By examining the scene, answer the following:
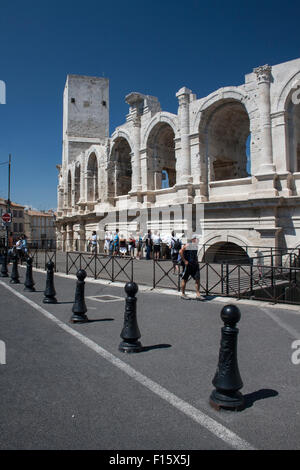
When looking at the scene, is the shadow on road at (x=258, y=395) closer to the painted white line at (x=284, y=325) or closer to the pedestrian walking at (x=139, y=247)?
the painted white line at (x=284, y=325)

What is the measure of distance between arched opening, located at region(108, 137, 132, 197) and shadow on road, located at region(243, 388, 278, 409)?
2295 centimetres

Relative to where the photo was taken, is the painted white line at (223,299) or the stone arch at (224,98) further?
the stone arch at (224,98)

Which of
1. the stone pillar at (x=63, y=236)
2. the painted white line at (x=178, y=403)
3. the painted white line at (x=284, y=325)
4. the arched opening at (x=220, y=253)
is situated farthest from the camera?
the stone pillar at (x=63, y=236)

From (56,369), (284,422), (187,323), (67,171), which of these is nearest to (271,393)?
(284,422)

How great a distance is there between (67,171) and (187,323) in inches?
1289

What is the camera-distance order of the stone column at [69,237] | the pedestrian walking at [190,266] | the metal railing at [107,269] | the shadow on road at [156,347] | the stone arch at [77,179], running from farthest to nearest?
the stone column at [69,237], the stone arch at [77,179], the metal railing at [107,269], the pedestrian walking at [190,266], the shadow on road at [156,347]

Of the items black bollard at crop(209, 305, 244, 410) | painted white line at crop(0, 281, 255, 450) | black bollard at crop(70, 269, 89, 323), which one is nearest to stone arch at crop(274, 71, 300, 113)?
black bollard at crop(70, 269, 89, 323)

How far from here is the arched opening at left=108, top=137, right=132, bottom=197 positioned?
26.0 metres

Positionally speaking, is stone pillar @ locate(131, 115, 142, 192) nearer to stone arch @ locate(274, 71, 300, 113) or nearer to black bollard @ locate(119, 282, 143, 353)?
stone arch @ locate(274, 71, 300, 113)

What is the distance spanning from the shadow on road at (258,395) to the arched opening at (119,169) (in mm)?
22948

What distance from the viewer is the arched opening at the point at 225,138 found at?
18.4 m

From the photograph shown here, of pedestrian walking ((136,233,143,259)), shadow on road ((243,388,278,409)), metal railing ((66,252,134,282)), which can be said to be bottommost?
shadow on road ((243,388,278,409))

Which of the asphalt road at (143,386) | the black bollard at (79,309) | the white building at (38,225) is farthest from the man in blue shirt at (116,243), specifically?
the white building at (38,225)

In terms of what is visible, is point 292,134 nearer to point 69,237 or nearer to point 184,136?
point 184,136
